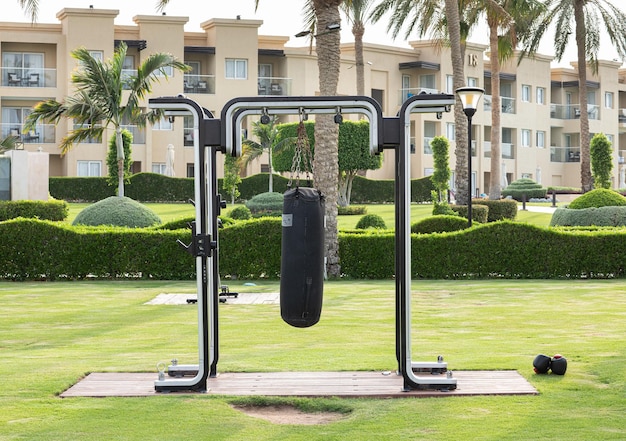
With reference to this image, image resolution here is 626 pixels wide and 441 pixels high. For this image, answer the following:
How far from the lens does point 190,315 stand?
14195 millimetres

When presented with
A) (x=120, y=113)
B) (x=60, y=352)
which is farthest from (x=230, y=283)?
(x=120, y=113)

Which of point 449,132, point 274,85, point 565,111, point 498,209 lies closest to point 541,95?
point 565,111

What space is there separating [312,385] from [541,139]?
65.0 metres

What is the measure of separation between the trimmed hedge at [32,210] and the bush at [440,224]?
550 inches

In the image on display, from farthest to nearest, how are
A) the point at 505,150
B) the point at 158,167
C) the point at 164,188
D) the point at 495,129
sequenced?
the point at 505,150 → the point at 158,167 → the point at 164,188 → the point at 495,129

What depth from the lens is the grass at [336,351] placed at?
7152 millimetres

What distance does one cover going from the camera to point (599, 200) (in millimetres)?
29125

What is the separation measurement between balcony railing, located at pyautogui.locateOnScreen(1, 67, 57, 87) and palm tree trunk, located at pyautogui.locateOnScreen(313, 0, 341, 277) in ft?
116

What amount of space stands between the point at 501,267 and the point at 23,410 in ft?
46.0

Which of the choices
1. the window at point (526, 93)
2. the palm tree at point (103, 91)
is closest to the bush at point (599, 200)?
the palm tree at point (103, 91)

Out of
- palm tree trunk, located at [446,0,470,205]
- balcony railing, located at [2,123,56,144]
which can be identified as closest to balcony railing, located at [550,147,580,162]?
balcony railing, located at [2,123,56,144]

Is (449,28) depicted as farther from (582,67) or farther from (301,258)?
(301,258)

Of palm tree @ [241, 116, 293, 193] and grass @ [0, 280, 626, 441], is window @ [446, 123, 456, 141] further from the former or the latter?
grass @ [0, 280, 626, 441]

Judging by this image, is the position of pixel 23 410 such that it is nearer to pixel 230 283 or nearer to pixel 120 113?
pixel 230 283
